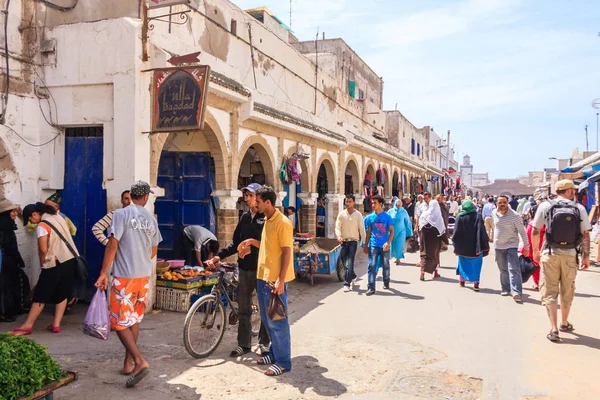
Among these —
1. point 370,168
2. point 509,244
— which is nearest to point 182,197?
point 509,244

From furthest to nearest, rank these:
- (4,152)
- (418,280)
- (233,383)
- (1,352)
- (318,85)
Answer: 1. (318,85)
2. (418,280)
3. (4,152)
4. (233,383)
5. (1,352)

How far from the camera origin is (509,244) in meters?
7.88

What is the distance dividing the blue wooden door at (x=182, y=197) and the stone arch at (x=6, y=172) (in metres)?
2.98

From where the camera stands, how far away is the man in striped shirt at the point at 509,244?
25.6 feet

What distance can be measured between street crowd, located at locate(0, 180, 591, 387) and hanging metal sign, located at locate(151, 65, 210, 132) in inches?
45.6

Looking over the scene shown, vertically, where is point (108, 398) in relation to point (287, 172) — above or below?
below

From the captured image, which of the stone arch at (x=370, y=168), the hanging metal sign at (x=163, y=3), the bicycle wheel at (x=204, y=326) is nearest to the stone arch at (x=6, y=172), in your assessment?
the hanging metal sign at (x=163, y=3)

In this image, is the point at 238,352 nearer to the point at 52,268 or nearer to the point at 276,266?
the point at 276,266

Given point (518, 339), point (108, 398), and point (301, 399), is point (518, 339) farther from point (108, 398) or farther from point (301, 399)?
point (108, 398)

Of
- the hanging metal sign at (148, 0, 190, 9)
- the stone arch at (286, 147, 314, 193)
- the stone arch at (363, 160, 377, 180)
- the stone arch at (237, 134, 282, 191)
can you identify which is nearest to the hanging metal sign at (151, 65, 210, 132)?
the hanging metal sign at (148, 0, 190, 9)

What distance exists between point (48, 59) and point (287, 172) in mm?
6091

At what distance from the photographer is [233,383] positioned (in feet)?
14.4

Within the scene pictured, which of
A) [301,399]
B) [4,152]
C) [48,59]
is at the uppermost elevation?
[48,59]

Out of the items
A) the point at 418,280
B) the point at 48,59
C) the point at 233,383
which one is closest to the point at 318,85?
the point at 418,280
